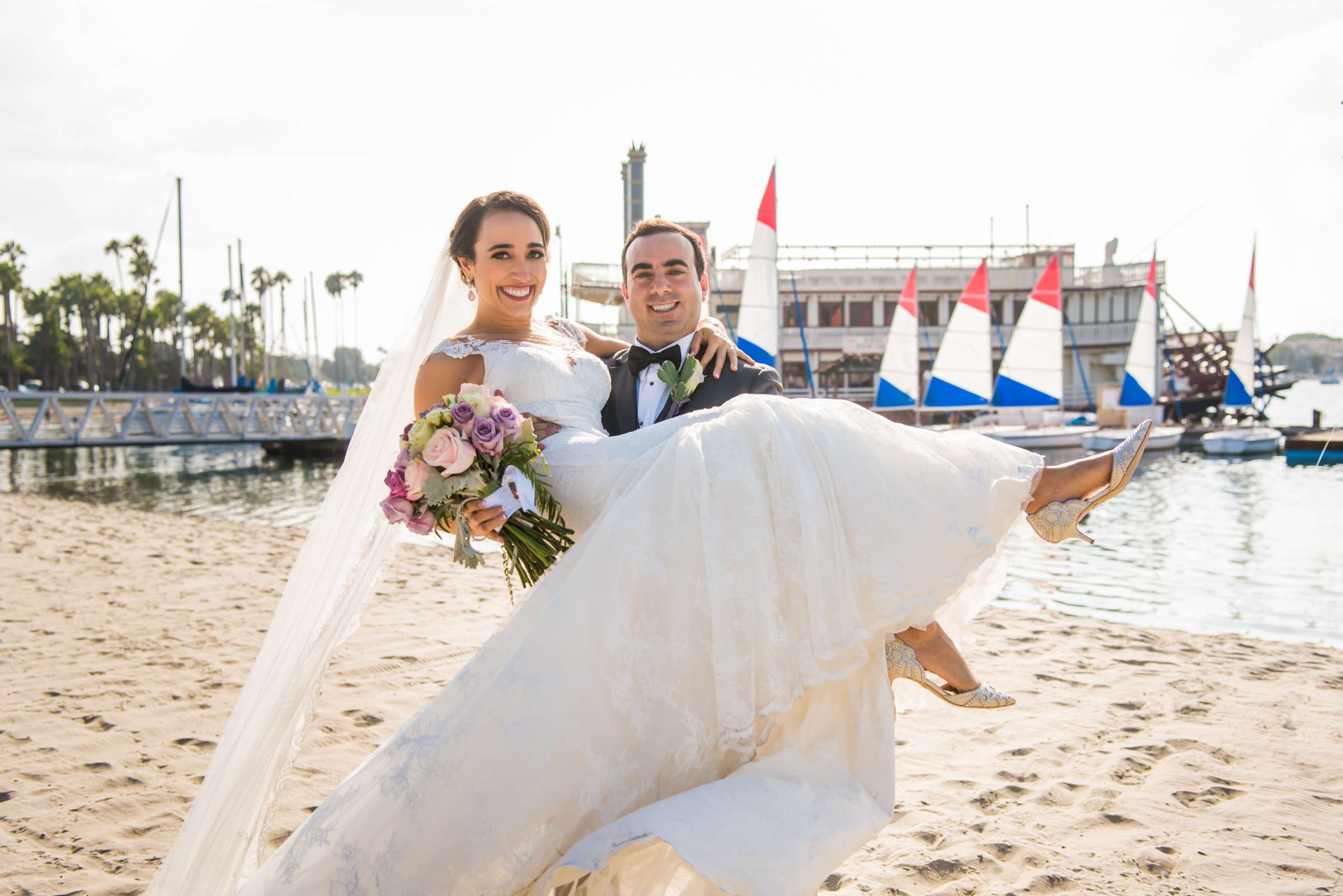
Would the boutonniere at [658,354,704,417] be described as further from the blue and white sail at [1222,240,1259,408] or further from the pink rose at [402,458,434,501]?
the blue and white sail at [1222,240,1259,408]

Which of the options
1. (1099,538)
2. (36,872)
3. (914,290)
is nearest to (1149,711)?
(36,872)

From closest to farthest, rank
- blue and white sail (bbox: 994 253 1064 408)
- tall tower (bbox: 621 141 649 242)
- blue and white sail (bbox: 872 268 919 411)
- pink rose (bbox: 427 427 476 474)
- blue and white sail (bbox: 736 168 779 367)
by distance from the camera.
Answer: pink rose (bbox: 427 427 476 474) < blue and white sail (bbox: 736 168 779 367) < blue and white sail (bbox: 994 253 1064 408) < blue and white sail (bbox: 872 268 919 411) < tall tower (bbox: 621 141 649 242)

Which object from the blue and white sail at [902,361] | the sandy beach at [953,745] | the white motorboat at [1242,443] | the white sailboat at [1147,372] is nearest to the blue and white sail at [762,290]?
the blue and white sail at [902,361]

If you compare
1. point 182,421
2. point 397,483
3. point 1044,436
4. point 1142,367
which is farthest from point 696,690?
point 182,421

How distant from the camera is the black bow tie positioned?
11.8 feet

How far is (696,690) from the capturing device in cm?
238

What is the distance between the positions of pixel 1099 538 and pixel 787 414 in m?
14.4

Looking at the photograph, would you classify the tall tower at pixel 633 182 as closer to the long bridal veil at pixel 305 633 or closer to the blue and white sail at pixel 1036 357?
the blue and white sail at pixel 1036 357

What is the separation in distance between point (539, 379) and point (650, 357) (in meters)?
0.62

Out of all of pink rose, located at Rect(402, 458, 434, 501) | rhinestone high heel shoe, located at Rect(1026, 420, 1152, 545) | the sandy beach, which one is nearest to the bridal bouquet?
pink rose, located at Rect(402, 458, 434, 501)

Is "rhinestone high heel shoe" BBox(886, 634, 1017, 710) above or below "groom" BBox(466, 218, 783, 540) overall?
below

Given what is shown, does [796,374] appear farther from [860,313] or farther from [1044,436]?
[1044,436]

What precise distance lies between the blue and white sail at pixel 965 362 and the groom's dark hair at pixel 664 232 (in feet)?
86.8

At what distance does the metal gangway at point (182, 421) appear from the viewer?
77.7 ft
